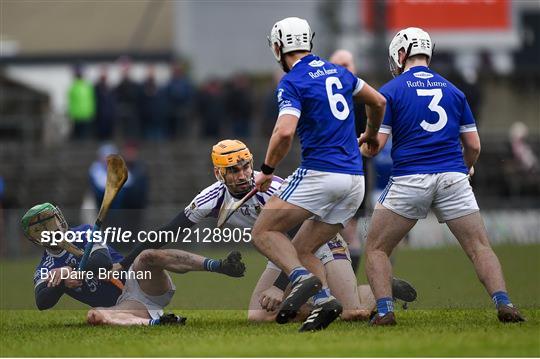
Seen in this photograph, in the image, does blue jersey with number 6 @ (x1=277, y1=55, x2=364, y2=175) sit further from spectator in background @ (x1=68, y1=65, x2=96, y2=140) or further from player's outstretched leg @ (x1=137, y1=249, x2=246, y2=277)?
spectator in background @ (x1=68, y1=65, x2=96, y2=140)

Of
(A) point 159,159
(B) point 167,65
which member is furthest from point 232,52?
(A) point 159,159

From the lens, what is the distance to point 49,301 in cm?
1137

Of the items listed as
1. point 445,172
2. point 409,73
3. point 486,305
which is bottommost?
point 486,305

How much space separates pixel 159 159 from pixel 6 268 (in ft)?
46.1

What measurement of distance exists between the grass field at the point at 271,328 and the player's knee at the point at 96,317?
134 millimetres

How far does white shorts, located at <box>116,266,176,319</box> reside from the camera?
1128 centimetres

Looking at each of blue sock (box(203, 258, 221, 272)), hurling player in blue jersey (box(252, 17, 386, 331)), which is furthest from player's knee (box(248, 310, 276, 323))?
hurling player in blue jersey (box(252, 17, 386, 331))

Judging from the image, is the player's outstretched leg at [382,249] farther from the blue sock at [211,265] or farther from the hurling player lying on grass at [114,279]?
the blue sock at [211,265]

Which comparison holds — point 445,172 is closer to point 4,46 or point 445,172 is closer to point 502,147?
point 502,147

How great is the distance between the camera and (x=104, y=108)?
85.7 ft

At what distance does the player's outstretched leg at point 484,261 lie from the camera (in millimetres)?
10367

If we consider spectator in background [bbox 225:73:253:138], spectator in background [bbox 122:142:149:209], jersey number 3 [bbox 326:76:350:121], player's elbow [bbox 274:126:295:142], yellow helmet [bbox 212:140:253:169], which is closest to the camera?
player's elbow [bbox 274:126:295:142]

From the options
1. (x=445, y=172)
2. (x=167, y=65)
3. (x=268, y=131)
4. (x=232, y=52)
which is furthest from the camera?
(x=232, y=52)

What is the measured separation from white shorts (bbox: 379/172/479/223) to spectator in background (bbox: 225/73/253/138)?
1686cm
